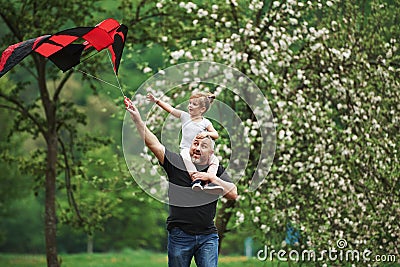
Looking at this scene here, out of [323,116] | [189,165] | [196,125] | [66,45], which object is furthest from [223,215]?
[66,45]

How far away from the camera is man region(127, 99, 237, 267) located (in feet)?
16.1

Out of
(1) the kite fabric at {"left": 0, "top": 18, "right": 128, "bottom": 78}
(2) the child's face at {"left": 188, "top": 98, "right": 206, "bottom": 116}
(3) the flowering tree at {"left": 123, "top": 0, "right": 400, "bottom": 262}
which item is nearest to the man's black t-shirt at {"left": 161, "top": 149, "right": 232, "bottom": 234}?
(2) the child's face at {"left": 188, "top": 98, "right": 206, "bottom": 116}

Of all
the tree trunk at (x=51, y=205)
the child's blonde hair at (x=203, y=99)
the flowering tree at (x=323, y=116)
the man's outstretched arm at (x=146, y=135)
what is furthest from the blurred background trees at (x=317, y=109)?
the man's outstretched arm at (x=146, y=135)

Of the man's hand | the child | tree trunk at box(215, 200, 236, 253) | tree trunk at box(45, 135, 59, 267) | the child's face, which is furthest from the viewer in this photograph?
tree trunk at box(45, 135, 59, 267)

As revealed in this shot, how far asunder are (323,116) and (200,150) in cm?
408

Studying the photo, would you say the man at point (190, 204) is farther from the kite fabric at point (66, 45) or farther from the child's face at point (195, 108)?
the kite fabric at point (66, 45)

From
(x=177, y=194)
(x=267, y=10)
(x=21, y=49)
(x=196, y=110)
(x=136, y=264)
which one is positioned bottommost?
(x=136, y=264)

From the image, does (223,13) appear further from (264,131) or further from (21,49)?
(21,49)

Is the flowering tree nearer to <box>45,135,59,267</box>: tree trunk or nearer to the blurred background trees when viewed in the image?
the blurred background trees

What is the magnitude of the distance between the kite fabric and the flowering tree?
3.20 meters

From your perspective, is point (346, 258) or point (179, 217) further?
point (346, 258)

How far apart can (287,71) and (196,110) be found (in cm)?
412

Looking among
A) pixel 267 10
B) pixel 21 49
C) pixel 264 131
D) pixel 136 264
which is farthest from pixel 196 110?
pixel 136 264

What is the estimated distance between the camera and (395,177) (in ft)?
27.1
